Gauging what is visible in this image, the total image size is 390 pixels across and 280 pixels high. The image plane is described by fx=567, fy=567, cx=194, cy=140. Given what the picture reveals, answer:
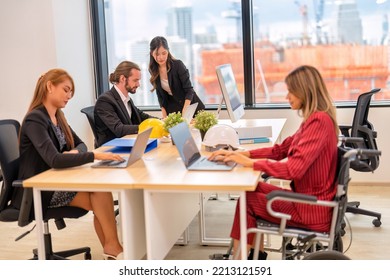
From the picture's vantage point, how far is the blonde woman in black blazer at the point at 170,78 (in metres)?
4.77

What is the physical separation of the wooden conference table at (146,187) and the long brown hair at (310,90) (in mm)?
418

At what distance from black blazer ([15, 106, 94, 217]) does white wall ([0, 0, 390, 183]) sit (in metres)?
2.20

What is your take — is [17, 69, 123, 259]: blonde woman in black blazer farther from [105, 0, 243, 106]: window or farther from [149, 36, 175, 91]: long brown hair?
[105, 0, 243, 106]: window

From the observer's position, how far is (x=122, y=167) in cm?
298

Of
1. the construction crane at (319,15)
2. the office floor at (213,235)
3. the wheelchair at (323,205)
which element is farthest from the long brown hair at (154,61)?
the wheelchair at (323,205)

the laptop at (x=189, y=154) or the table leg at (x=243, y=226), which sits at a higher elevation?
the laptop at (x=189, y=154)

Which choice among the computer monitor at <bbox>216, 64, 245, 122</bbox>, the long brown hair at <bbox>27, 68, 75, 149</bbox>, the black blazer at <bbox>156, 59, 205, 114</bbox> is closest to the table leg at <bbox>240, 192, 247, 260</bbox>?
the computer monitor at <bbox>216, 64, 245, 122</bbox>

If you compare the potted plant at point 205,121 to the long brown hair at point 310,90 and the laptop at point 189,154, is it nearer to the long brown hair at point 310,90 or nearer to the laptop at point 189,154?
the laptop at point 189,154

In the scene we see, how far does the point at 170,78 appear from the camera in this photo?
A: 4871 mm

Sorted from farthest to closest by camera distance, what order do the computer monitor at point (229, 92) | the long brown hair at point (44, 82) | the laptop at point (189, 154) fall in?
the computer monitor at point (229, 92) → the long brown hair at point (44, 82) → the laptop at point (189, 154)

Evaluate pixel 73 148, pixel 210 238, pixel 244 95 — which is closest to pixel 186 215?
pixel 210 238

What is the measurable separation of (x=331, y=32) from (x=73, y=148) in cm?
301

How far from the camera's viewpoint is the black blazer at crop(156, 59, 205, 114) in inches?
192

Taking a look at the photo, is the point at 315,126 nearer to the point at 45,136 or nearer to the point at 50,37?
the point at 45,136
